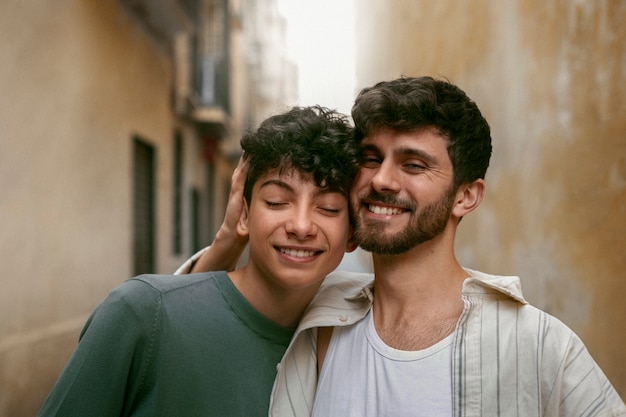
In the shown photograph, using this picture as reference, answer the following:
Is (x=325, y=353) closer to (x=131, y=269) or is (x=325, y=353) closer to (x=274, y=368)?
(x=274, y=368)

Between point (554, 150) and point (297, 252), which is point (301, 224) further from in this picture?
point (554, 150)

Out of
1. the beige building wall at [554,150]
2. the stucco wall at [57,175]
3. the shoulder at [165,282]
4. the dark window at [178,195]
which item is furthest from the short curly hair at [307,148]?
the dark window at [178,195]

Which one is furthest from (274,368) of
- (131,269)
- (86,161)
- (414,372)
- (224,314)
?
(131,269)

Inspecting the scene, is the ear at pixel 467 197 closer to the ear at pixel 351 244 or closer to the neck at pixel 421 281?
the neck at pixel 421 281

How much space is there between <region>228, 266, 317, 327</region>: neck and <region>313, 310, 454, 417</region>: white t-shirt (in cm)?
24

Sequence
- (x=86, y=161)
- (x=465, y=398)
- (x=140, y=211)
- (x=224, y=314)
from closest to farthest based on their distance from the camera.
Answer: (x=465, y=398) → (x=224, y=314) → (x=86, y=161) → (x=140, y=211)

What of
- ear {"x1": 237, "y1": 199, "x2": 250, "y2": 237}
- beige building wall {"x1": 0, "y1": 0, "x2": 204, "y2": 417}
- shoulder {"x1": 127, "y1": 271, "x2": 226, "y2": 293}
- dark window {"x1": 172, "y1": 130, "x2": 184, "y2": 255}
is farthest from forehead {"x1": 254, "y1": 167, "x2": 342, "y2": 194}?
dark window {"x1": 172, "y1": 130, "x2": 184, "y2": 255}

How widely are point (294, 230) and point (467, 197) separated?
0.73m

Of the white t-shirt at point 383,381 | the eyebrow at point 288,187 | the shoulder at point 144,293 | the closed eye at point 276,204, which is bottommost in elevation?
the white t-shirt at point 383,381

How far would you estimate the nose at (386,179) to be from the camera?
2.27 meters

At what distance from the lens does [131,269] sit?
28.9ft

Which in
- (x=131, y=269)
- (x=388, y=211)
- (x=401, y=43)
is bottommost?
(x=131, y=269)

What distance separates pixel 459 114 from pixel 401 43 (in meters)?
5.19

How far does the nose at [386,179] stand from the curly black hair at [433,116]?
0.14 m
